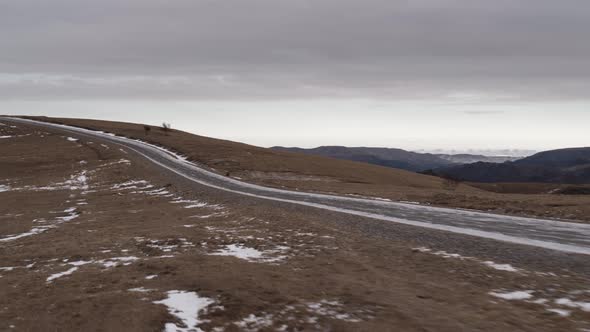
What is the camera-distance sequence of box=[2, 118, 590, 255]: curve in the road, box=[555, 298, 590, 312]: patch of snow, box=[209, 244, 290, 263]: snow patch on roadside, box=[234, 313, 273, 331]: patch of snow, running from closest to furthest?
box=[234, 313, 273, 331]: patch of snow → box=[555, 298, 590, 312]: patch of snow → box=[209, 244, 290, 263]: snow patch on roadside → box=[2, 118, 590, 255]: curve in the road

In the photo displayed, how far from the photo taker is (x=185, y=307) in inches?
337

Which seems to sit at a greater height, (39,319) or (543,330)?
(543,330)

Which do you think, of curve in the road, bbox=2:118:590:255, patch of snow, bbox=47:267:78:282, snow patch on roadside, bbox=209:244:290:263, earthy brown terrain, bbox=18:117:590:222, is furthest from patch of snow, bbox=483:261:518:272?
patch of snow, bbox=47:267:78:282

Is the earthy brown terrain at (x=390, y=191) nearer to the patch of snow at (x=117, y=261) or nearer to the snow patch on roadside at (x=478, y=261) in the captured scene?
the snow patch on roadside at (x=478, y=261)

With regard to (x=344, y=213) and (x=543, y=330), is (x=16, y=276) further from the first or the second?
(x=344, y=213)

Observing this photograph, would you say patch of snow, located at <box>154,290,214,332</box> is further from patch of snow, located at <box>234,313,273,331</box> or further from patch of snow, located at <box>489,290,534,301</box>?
patch of snow, located at <box>489,290,534,301</box>

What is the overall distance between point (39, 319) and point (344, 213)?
15.9 metres

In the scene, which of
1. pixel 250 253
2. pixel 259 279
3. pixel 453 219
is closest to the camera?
pixel 259 279

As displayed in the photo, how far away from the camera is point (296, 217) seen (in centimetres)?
2016

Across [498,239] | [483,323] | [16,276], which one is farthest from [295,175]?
[483,323]

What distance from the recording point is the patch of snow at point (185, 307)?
7.69m

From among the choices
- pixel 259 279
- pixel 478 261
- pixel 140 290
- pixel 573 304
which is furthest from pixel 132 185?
pixel 573 304

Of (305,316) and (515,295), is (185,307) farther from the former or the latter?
(515,295)

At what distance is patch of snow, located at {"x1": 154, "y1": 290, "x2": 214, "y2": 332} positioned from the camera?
7688mm
